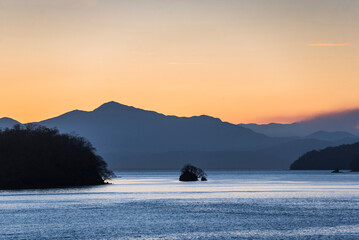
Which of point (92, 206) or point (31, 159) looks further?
point (31, 159)

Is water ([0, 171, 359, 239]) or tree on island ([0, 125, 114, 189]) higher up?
tree on island ([0, 125, 114, 189])

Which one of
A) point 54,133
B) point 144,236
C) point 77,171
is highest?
point 54,133

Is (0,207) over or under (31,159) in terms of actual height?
under

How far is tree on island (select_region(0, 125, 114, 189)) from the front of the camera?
164 m

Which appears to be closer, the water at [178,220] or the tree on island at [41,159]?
the water at [178,220]

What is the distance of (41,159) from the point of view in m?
168

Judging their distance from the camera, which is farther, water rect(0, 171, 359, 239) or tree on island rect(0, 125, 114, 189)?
tree on island rect(0, 125, 114, 189)

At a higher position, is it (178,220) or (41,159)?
(41,159)

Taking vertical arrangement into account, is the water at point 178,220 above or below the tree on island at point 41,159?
below

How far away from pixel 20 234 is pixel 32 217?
781 inches

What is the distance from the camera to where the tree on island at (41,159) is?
163750 millimetres

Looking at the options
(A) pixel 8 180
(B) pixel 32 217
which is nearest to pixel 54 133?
(A) pixel 8 180

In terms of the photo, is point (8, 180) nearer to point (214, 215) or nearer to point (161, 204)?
point (161, 204)

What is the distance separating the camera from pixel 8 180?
16488 cm
